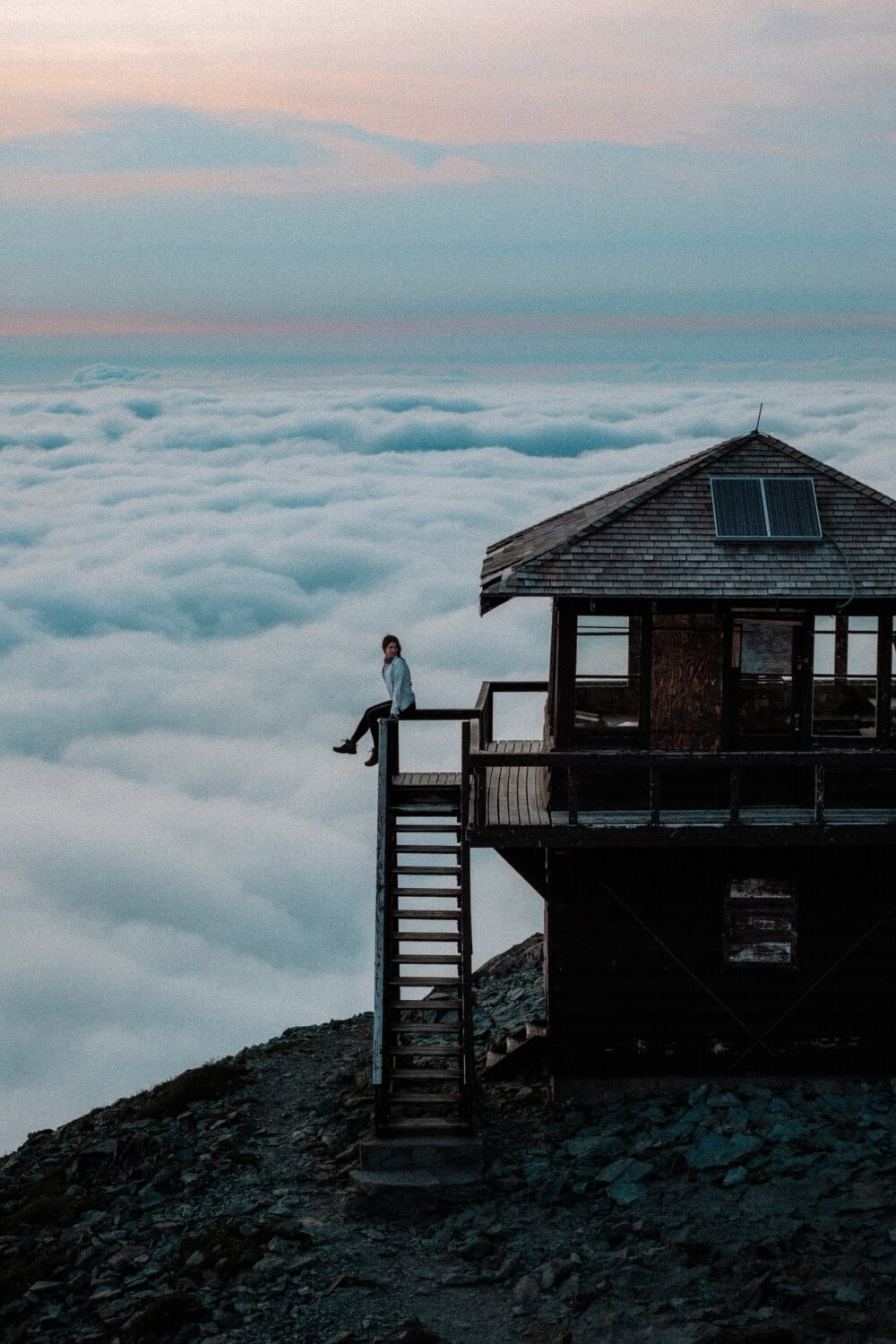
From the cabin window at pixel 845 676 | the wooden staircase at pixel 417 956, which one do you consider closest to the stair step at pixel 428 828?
the wooden staircase at pixel 417 956

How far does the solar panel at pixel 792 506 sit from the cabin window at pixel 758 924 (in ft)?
17.0

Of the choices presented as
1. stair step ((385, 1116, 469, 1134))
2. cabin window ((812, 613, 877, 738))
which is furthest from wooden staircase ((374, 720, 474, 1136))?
cabin window ((812, 613, 877, 738))

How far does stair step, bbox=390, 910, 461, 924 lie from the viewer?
20.2 m

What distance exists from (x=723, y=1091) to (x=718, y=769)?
477 centimetres

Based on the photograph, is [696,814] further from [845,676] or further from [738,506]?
[738,506]

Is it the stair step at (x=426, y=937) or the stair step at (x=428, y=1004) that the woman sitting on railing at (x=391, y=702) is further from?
the stair step at (x=428, y=1004)

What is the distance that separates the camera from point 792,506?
20594mm

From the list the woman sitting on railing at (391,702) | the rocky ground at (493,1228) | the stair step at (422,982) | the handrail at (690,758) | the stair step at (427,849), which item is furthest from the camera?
the woman sitting on railing at (391,702)

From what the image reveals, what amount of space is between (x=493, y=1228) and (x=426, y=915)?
4.47 meters

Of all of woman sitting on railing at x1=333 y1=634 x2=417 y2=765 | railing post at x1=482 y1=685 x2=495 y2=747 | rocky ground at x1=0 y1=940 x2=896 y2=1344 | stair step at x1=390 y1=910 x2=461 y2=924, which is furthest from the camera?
railing post at x1=482 y1=685 x2=495 y2=747

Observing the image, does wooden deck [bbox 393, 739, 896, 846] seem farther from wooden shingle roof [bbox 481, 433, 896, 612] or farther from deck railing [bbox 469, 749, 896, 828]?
wooden shingle roof [bbox 481, 433, 896, 612]

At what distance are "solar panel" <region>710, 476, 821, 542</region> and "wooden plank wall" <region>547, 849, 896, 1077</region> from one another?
4.69m

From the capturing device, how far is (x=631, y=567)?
19.7 meters

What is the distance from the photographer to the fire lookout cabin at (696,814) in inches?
771
